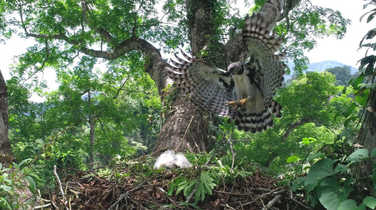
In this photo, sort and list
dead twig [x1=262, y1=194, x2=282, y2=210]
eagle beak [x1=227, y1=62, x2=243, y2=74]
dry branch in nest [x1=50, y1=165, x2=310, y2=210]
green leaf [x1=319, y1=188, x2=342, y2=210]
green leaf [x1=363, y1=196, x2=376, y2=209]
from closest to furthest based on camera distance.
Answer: green leaf [x1=363, y1=196, x2=376, y2=209] < green leaf [x1=319, y1=188, x2=342, y2=210] < dead twig [x1=262, y1=194, x2=282, y2=210] < dry branch in nest [x1=50, y1=165, x2=310, y2=210] < eagle beak [x1=227, y1=62, x2=243, y2=74]

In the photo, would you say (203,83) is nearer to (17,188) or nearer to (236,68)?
(236,68)

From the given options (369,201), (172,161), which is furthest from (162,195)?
(369,201)

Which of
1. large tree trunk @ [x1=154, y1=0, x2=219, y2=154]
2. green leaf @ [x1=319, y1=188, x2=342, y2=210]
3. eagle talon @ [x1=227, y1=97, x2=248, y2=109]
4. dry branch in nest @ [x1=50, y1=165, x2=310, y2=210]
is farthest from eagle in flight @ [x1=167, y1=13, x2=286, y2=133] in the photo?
green leaf @ [x1=319, y1=188, x2=342, y2=210]

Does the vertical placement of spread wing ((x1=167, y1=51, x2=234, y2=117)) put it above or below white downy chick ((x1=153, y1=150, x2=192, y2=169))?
above

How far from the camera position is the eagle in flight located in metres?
3.82

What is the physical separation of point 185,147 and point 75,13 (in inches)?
220

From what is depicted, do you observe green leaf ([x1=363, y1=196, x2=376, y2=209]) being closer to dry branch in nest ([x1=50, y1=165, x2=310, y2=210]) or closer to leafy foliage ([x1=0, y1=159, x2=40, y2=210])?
dry branch in nest ([x1=50, y1=165, x2=310, y2=210])

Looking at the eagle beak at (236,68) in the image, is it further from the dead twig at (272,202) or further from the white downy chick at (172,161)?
the dead twig at (272,202)

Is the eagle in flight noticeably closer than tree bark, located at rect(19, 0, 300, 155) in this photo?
Yes

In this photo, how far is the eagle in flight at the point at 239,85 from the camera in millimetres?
3822

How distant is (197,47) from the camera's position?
222 inches

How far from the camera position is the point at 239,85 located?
4176 mm

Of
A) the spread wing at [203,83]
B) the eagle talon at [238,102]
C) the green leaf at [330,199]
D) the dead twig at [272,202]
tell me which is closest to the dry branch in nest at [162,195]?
the dead twig at [272,202]

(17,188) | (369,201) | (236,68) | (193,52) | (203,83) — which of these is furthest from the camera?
(193,52)
